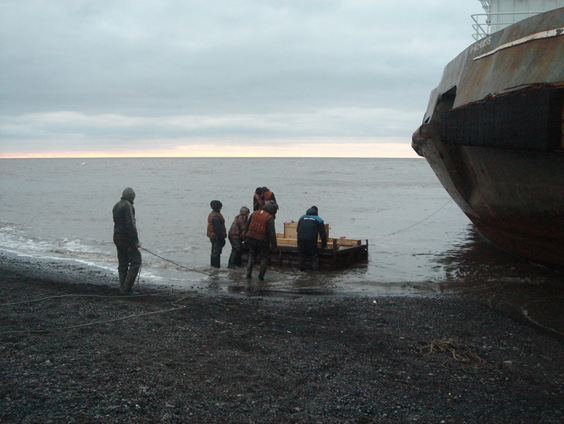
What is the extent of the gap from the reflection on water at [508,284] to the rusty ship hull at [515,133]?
513mm

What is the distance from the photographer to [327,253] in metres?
10.7

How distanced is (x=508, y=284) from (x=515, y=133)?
13.3ft

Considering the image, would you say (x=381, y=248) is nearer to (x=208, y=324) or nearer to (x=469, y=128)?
(x=469, y=128)

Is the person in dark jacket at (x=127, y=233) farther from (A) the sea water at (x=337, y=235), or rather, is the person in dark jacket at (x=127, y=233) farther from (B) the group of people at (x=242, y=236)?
(A) the sea water at (x=337, y=235)

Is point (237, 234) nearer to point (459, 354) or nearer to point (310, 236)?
point (310, 236)

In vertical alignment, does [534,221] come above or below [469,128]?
below

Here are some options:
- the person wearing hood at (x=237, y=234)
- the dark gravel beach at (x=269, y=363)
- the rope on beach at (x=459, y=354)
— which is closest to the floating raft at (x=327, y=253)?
the person wearing hood at (x=237, y=234)

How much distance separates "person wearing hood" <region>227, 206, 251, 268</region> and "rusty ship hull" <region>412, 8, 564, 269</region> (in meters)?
3.74

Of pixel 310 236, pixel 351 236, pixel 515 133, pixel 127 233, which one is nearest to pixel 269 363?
pixel 127 233

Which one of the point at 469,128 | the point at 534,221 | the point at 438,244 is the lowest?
the point at 438,244

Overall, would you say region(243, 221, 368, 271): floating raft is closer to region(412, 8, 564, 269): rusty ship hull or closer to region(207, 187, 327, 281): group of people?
region(207, 187, 327, 281): group of people

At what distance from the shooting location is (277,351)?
5.40m

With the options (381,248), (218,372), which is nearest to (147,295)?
(218,372)

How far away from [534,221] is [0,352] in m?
6.95
